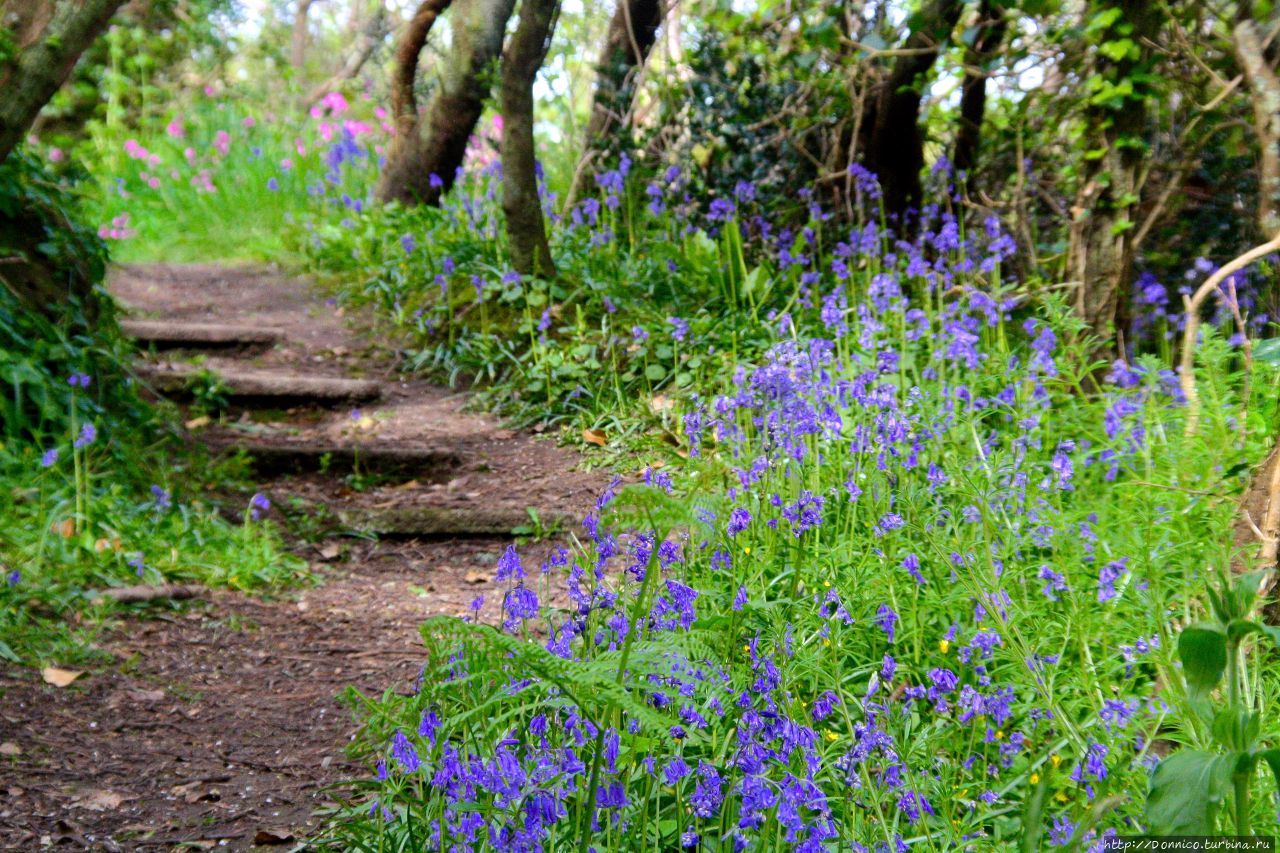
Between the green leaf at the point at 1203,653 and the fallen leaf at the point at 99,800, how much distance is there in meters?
2.11

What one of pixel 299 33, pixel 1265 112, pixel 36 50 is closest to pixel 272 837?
pixel 36 50

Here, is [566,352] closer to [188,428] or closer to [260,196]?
[188,428]

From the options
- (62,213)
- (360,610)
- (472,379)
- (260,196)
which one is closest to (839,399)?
(360,610)

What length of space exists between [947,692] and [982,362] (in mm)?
1945

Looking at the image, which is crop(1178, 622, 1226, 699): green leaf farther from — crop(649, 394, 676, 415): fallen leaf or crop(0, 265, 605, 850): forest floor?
crop(649, 394, 676, 415): fallen leaf

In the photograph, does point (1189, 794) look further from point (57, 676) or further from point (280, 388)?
point (280, 388)

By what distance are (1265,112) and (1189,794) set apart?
2665 millimetres

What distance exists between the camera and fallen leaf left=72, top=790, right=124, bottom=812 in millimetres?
2293

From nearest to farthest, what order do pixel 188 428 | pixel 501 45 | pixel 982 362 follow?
pixel 982 362 → pixel 188 428 → pixel 501 45

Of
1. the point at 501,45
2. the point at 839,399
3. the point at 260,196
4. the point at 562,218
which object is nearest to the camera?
the point at 839,399

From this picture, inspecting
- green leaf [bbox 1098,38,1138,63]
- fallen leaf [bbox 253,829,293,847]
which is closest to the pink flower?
green leaf [bbox 1098,38,1138,63]

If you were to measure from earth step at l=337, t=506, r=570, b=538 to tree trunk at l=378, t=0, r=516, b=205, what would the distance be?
3250mm

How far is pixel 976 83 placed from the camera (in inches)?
205

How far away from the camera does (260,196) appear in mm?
8844
